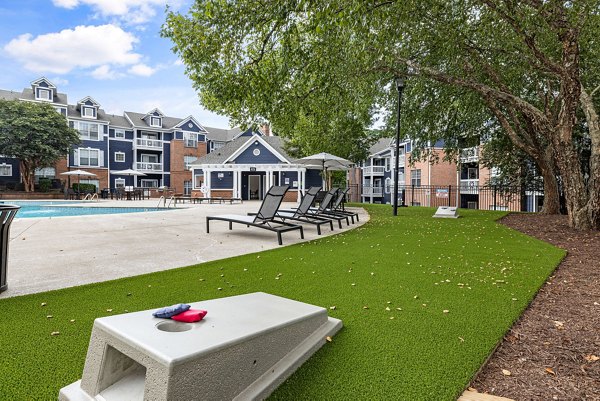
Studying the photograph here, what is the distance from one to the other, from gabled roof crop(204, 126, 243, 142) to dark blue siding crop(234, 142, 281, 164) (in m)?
17.9

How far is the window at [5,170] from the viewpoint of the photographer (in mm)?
34938

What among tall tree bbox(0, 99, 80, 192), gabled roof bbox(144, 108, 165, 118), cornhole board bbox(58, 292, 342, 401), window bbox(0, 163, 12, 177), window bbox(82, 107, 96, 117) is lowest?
cornhole board bbox(58, 292, 342, 401)

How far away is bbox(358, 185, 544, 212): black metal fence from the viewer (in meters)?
19.9

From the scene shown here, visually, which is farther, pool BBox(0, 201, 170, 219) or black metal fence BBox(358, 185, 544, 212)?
black metal fence BBox(358, 185, 544, 212)

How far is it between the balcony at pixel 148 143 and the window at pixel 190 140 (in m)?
3.14

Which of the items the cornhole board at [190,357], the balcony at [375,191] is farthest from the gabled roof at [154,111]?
the cornhole board at [190,357]

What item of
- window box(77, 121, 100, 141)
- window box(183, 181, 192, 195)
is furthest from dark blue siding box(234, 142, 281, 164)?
window box(77, 121, 100, 141)

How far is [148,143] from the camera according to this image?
43.8 meters

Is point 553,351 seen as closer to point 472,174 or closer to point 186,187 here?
point 472,174

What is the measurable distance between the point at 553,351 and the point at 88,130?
152 ft

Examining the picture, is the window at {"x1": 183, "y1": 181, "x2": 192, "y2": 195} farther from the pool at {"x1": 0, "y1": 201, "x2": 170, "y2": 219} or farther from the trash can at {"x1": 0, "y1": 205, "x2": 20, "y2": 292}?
the trash can at {"x1": 0, "y1": 205, "x2": 20, "y2": 292}

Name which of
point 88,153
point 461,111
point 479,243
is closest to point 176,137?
point 88,153

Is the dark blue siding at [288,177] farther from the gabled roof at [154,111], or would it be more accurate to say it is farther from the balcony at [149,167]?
the gabled roof at [154,111]

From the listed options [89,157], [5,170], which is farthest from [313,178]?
[5,170]
